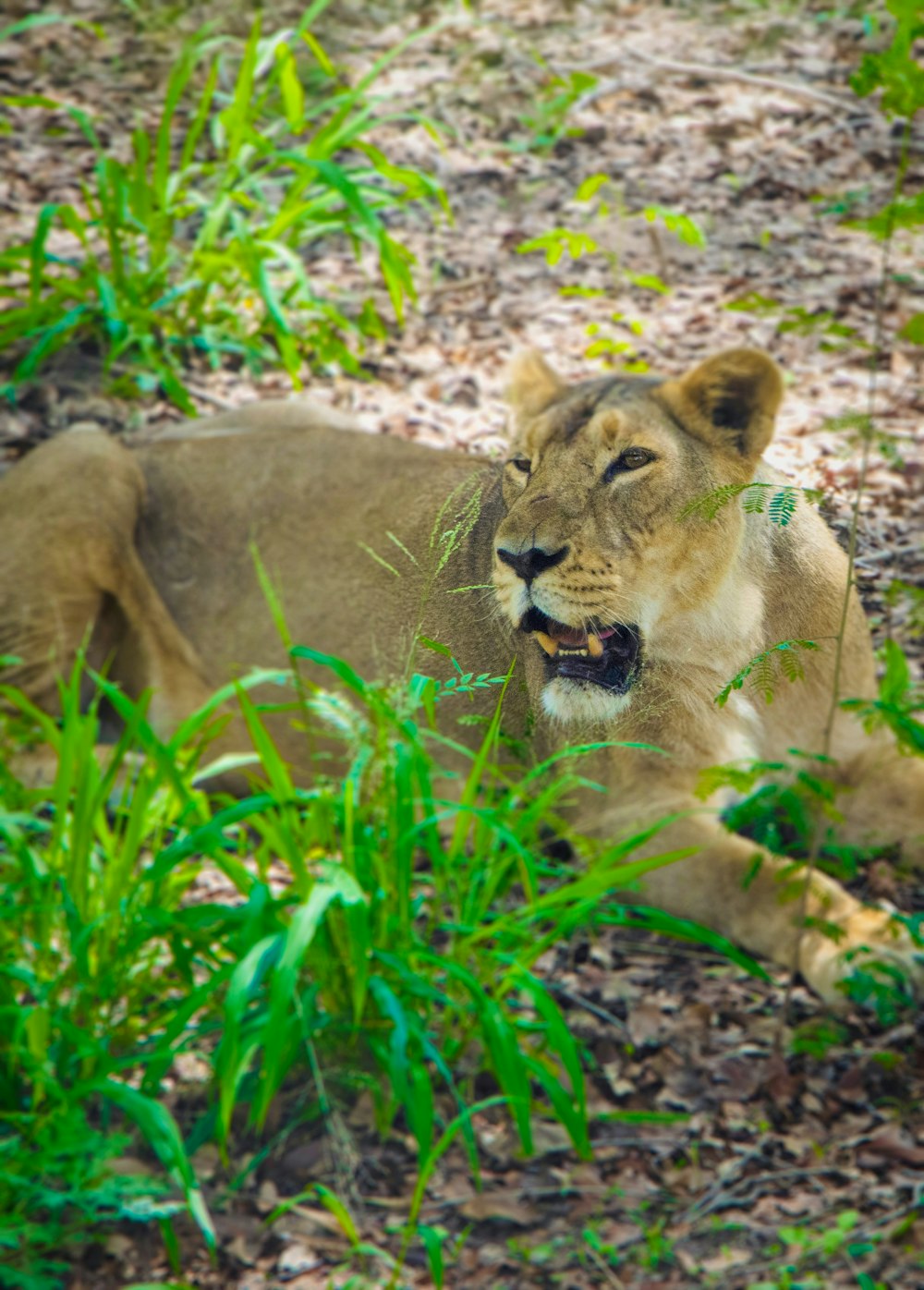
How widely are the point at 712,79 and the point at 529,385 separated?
489 cm

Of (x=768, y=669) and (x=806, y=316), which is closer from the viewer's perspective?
(x=768, y=669)

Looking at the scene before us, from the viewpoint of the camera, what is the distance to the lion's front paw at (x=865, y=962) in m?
2.86

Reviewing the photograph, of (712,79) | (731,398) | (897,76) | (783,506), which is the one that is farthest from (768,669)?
(712,79)

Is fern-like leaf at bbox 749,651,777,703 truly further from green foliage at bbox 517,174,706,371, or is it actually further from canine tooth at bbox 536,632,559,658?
green foliage at bbox 517,174,706,371

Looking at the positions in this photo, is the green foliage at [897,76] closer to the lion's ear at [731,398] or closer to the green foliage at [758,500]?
the lion's ear at [731,398]

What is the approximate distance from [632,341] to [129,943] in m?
2.74

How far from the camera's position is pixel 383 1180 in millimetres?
2811

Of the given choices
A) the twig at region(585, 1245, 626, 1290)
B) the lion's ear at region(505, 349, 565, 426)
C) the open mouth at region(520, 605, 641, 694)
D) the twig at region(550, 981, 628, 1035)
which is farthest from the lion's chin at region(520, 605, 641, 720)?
the twig at region(550, 981, 628, 1035)

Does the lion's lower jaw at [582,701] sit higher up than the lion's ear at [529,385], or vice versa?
the lion's ear at [529,385]

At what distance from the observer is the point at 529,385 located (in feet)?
6.49

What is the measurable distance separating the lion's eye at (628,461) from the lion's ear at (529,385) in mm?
378

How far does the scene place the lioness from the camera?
1.39 metres

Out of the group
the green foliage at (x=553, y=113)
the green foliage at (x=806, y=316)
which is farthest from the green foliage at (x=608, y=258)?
the green foliage at (x=553, y=113)

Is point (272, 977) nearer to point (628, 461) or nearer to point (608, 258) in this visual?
point (628, 461)
